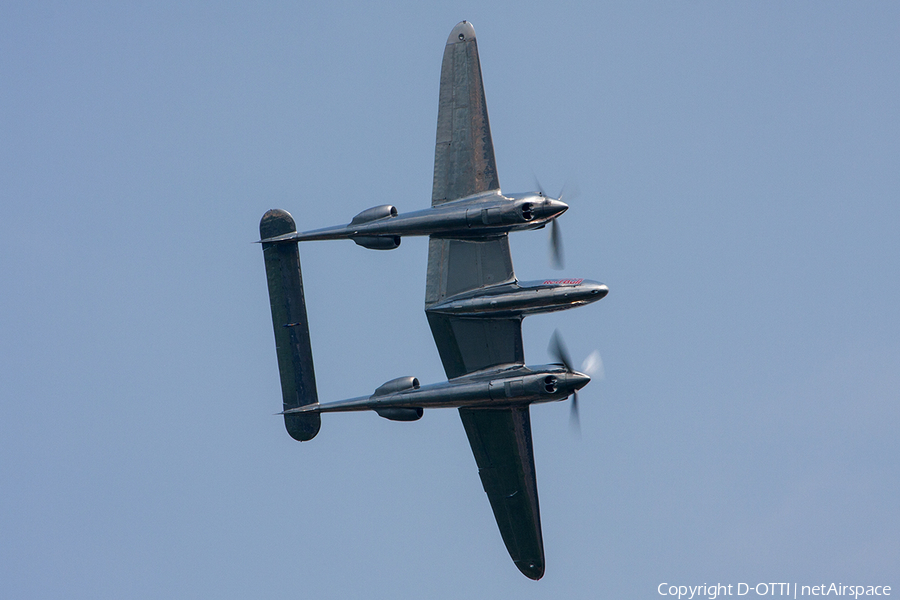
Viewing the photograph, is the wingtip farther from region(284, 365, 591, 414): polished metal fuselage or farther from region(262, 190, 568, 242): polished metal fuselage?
region(284, 365, 591, 414): polished metal fuselage

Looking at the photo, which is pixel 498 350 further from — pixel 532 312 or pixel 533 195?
pixel 533 195

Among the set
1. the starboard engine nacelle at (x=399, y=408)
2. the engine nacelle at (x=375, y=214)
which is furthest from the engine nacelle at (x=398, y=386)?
the engine nacelle at (x=375, y=214)

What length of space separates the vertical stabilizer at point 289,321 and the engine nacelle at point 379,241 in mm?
3749

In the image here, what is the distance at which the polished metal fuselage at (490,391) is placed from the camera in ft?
156

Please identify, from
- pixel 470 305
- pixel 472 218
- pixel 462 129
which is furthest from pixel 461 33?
pixel 470 305

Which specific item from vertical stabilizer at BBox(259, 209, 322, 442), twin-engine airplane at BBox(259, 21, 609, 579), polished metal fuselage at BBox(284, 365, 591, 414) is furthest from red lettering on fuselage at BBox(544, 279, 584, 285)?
vertical stabilizer at BBox(259, 209, 322, 442)

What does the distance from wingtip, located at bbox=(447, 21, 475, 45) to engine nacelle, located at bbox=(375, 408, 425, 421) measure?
15297mm

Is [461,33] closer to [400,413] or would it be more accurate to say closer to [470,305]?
[470,305]

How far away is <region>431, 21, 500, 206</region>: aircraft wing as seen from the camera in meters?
49.8

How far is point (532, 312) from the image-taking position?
48.4 meters

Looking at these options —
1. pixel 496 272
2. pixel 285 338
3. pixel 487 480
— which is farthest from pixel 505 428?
pixel 285 338

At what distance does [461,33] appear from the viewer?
168 ft

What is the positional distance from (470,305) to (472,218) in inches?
138

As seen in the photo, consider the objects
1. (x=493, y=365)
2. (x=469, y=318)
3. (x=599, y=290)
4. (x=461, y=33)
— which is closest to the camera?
Answer: (x=599, y=290)
